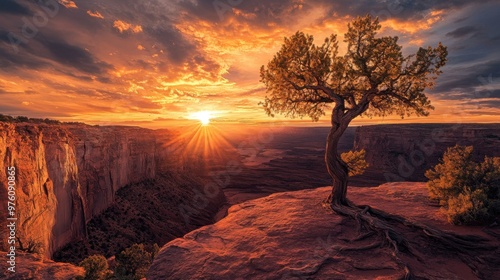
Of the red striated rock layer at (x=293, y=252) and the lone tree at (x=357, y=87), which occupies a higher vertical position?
the lone tree at (x=357, y=87)

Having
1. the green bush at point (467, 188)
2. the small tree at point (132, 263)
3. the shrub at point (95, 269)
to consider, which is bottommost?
the small tree at point (132, 263)

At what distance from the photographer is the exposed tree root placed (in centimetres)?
745

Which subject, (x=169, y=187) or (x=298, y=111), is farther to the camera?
(x=169, y=187)

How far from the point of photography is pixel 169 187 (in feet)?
175

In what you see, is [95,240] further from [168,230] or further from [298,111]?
[298,111]

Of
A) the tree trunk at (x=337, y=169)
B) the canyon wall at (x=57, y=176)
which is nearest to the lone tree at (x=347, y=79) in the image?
the tree trunk at (x=337, y=169)

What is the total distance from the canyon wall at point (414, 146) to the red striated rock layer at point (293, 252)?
241 ft

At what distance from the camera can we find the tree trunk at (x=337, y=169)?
12170mm

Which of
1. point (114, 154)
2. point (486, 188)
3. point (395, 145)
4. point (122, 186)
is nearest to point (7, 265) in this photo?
point (486, 188)

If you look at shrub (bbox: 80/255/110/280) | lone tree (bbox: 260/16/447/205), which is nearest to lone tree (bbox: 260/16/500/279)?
lone tree (bbox: 260/16/447/205)

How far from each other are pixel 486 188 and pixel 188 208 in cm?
4598

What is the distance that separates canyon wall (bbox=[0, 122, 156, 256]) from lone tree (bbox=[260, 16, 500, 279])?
19046mm

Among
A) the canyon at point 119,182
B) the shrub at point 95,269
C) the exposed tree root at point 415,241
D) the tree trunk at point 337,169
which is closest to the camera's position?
the exposed tree root at point 415,241

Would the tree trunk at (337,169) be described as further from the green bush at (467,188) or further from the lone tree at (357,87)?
the green bush at (467,188)
